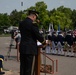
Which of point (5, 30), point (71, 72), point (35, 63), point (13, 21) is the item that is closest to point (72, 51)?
point (71, 72)

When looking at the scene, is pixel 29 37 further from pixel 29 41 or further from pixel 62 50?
pixel 62 50

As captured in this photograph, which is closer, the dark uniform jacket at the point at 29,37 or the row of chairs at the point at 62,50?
the dark uniform jacket at the point at 29,37

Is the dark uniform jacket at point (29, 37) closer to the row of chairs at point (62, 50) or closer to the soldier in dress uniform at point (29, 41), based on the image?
the soldier in dress uniform at point (29, 41)

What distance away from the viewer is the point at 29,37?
624cm

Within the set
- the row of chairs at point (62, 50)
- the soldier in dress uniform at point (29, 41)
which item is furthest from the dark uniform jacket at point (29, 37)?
the row of chairs at point (62, 50)

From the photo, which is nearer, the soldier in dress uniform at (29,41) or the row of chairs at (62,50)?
the soldier in dress uniform at (29,41)

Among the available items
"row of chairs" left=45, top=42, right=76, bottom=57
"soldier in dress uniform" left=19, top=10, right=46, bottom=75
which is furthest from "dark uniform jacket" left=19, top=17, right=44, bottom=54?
"row of chairs" left=45, top=42, right=76, bottom=57

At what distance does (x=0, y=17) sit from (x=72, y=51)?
242 feet

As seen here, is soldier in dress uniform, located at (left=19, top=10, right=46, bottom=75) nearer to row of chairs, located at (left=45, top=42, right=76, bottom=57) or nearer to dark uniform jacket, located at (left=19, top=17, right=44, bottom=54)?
dark uniform jacket, located at (left=19, top=17, right=44, bottom=54)

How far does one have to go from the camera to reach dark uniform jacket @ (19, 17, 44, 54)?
6145 millimetres

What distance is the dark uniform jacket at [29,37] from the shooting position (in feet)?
20.2

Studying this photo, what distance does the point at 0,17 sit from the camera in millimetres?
90250

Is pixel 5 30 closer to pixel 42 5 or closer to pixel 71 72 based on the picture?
pixel 42 5

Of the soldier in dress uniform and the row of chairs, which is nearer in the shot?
the soldier in dress uniform
